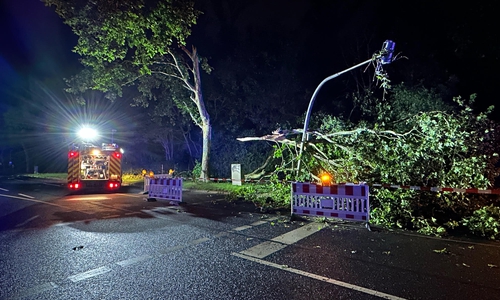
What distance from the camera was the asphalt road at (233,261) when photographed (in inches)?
145

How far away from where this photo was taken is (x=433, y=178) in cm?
743

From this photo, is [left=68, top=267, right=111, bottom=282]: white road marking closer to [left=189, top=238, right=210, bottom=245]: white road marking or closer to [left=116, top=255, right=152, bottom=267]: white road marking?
[left=116, top=255, right=152, bottom=267]: white road marking

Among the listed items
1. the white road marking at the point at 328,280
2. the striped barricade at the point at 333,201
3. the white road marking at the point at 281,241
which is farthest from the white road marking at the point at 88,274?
the striped barricade at the point at 333,201

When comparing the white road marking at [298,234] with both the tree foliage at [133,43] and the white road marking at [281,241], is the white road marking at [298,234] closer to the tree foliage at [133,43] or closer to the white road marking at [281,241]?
the white road marking at [281,241]

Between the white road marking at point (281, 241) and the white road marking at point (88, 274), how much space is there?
211 centimetres

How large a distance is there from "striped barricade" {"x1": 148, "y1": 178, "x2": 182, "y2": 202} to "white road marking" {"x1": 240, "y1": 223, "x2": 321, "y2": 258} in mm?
4842

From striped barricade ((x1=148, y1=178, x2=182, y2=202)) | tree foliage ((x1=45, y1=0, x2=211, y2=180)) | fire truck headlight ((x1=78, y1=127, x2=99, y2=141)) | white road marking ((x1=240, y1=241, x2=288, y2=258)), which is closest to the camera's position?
white road marking ((x1=240, y1=241, x2=288, y2=258))

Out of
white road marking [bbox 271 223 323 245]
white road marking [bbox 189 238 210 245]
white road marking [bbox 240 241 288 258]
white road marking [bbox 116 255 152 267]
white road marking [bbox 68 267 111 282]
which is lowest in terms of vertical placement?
white road marking [bbox 68 267 111 282]

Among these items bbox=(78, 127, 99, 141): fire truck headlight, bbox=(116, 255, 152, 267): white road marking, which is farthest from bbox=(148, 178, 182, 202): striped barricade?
bbox=(78, 127, 99, 141): fire truck headlight

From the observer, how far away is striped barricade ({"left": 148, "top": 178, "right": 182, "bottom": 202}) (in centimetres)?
1006

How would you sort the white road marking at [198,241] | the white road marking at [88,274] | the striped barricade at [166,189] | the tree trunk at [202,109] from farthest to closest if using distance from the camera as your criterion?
the tree trunk at [202,109], the striped barricade at [166,189], the white road marking at [198,241], the white road marking at [88,274]

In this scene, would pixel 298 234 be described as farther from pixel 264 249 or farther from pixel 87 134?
pixel 87 134

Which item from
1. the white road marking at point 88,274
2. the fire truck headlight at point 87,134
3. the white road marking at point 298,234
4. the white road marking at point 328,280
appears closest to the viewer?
the white road marking at point 328,280

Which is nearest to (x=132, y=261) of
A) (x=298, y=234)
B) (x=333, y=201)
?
(x=298, y=234)
